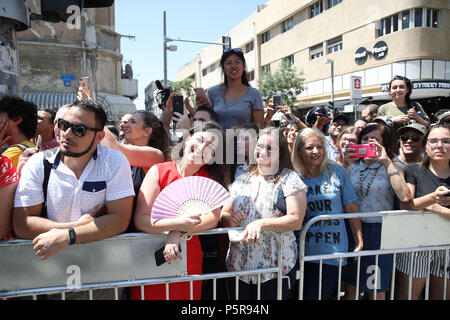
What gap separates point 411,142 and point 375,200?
2.78ft

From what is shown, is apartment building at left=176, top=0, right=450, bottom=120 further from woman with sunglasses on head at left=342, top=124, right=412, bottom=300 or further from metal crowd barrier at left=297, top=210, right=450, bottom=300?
metal crowd barrier at left=297, top=210, right=450, bottom=300

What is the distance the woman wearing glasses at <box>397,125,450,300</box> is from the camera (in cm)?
263

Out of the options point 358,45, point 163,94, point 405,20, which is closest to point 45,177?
point 163,94

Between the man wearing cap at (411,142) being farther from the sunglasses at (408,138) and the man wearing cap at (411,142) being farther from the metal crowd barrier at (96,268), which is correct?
the metal crowd barrier at (96,268)

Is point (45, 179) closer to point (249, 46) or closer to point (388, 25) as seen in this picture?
point (388, 25)

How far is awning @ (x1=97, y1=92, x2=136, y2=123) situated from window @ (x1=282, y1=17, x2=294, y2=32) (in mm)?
19669

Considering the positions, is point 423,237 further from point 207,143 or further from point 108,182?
point 108,182

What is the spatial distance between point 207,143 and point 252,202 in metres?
→ 0.57

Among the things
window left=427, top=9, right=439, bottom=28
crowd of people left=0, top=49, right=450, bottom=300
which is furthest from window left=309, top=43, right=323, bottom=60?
crowd of people left=0, top=49, right=450, bottom=300

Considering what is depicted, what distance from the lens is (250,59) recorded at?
37.0 metres

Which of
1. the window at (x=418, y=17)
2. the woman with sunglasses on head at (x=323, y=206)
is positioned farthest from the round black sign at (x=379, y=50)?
the woman with sunglasses on head at (x=323, y=206)

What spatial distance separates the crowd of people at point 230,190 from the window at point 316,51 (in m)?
26.6

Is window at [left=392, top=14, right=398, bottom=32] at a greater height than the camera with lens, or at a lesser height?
greater
